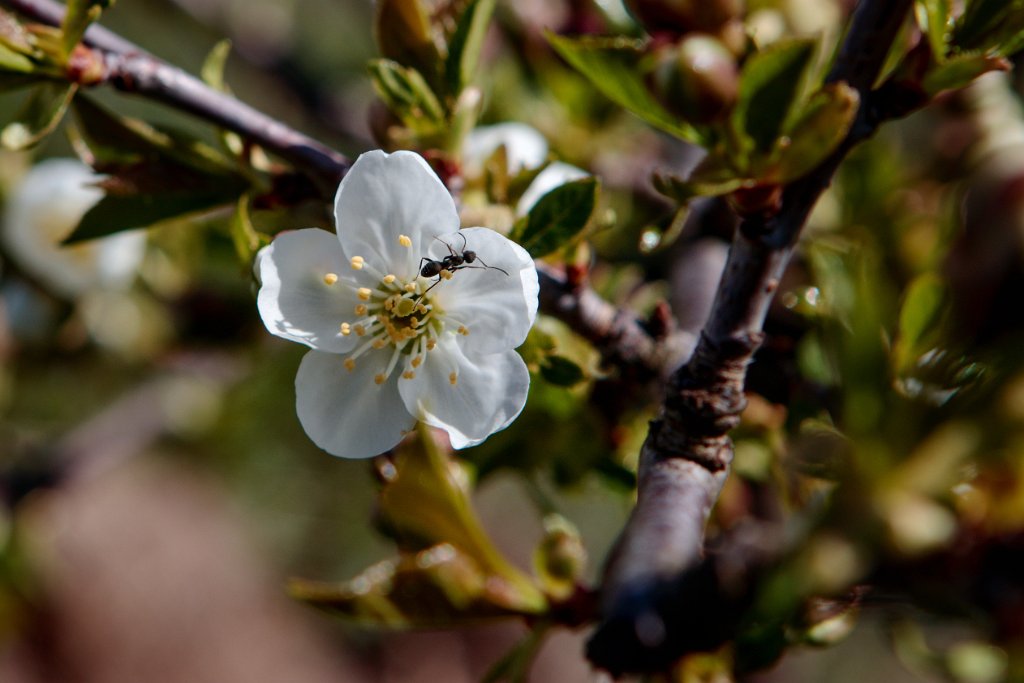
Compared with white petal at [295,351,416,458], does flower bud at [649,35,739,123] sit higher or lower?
higher

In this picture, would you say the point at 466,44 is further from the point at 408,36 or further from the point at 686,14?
the point at 686,14

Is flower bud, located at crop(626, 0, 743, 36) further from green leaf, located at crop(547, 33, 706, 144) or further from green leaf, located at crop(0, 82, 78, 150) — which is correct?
green leaf, located at crop(0, 82, 78, 150)

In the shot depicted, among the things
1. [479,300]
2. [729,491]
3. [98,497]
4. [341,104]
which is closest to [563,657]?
[98,497]

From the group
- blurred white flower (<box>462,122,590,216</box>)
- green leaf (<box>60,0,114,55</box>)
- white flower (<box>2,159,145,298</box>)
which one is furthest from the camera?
white flower (<box>2,159,145,298</box>)

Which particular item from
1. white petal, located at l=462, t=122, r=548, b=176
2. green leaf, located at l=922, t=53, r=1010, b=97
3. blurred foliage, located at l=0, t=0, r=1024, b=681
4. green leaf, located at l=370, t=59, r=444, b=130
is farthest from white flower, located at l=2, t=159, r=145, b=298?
green leaf, located at l=922, t=53, r=1010, b=97

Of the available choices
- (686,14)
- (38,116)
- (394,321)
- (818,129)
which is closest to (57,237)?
(38,116)

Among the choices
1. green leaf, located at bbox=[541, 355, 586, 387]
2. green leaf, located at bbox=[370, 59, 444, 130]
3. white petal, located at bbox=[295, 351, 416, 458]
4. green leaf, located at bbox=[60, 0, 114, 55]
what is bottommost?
white petal, located at bbox=[295, 351, 416, 458]

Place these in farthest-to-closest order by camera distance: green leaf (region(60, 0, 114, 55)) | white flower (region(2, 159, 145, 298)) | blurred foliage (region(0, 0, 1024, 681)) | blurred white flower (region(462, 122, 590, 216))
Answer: white flower (region(2, 159, 145, 298)) < blurred white flower (region(462, 122, 590, 216)) < green leaf (region(60, 0, 114, 55)) < blurred foliage (region(0, 0, 1024, 681))
